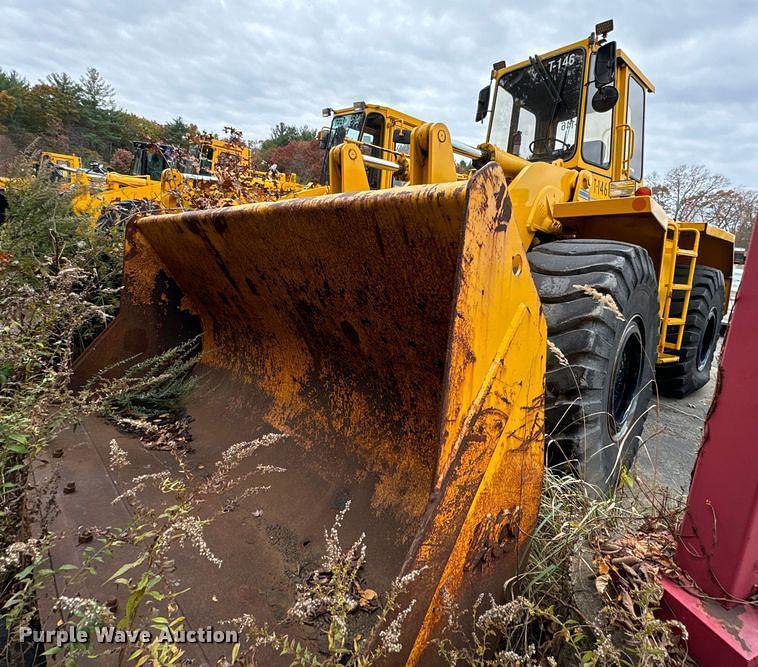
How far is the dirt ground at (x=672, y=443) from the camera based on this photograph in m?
2.88

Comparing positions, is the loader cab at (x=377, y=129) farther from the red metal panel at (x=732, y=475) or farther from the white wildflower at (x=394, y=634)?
the white wildflower at (x=394, y=634)

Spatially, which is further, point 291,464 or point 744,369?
point 291,464

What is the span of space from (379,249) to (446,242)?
31 cm

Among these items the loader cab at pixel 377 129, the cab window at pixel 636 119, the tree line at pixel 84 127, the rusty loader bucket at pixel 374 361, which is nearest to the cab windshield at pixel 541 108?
the cab window at pixel 636 119

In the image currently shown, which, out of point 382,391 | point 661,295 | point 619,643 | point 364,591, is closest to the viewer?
point 619,643

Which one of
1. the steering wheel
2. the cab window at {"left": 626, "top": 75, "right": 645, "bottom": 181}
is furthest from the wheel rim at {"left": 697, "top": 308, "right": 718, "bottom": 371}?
the steering wheel

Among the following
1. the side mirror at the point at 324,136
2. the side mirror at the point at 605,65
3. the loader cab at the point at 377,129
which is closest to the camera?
the side mirror at the point at 605,65

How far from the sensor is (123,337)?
2.78 metres

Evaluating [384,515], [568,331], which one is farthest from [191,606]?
[568,331]

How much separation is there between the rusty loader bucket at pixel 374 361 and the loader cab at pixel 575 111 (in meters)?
2.24

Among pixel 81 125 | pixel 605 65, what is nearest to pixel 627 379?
pixel 605 65

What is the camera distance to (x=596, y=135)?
12.1ft

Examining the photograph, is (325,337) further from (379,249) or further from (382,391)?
(379,249)

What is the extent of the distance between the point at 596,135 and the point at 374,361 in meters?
2.97
